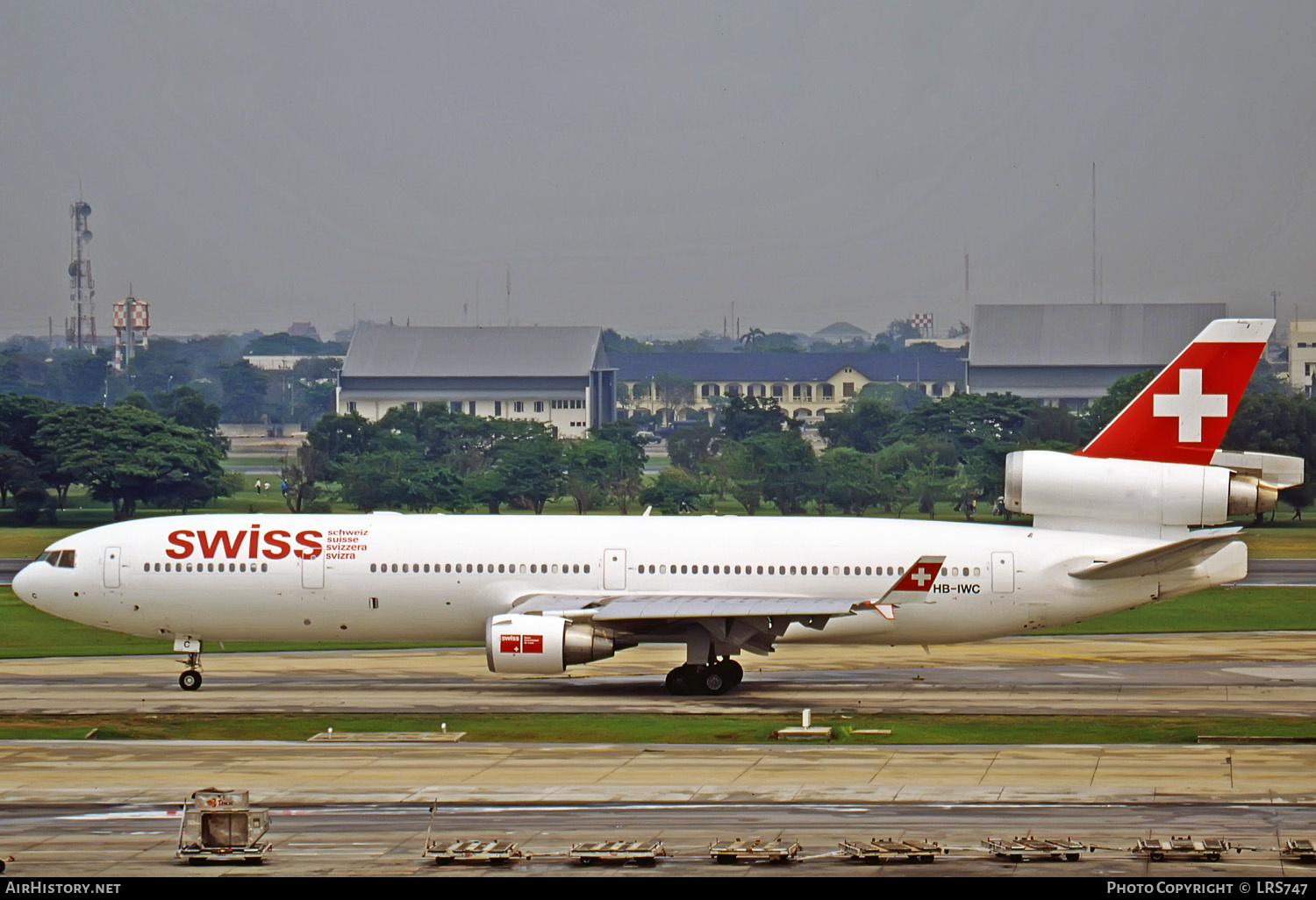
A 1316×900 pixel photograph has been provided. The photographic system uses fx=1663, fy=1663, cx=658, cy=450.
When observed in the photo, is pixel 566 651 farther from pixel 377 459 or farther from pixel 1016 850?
pixel 377 459

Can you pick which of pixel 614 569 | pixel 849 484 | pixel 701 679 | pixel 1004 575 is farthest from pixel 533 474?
pixel 1004 575

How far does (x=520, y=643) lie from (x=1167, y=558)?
17.2 meters

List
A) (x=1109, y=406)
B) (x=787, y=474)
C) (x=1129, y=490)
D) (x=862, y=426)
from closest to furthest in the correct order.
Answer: (x=1129, y=490), (x=787, y=474), (x=1109, y=406), (x=862, y=426)

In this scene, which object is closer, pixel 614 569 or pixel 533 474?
pixel 614 569

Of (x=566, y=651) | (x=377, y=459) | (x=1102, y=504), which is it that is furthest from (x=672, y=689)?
(x=377, y=459)

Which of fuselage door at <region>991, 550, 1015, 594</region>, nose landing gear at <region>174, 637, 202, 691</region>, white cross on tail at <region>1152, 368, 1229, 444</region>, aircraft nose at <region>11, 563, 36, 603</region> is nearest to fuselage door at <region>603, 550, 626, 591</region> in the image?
fuselage door at <region>991, 550, 1015, 594</region>

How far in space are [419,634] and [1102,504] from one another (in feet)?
63.3

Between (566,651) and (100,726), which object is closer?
(100,726)

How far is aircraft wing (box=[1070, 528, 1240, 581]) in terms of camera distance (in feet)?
141

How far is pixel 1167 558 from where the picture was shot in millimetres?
44156

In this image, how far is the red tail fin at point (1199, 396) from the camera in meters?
44.6

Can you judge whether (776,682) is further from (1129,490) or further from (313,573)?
(313,573)

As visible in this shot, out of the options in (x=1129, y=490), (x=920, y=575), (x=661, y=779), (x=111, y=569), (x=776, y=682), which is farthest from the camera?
(x=776, y=682)
